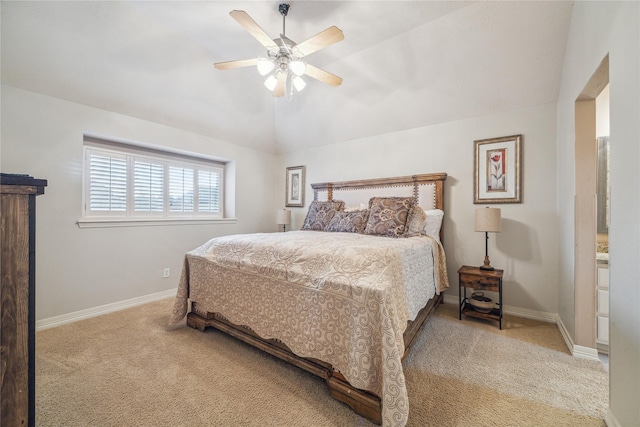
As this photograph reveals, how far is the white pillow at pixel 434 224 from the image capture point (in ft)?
9.96

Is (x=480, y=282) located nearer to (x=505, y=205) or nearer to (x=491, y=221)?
(x=491, y=221)

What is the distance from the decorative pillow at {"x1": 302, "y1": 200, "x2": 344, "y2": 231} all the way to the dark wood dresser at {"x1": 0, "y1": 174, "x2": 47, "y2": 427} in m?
→ 2.82

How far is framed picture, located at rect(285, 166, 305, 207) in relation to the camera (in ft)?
15.6

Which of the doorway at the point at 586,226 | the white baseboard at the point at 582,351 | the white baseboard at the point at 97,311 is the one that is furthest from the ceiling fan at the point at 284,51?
the white baseboard at the point at 582,351

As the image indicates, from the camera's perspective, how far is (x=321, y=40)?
1952 mm

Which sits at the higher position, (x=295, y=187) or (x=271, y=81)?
(x=271, y=81)

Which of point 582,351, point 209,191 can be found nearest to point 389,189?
point 582,351

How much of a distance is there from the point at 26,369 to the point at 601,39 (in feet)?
10.8

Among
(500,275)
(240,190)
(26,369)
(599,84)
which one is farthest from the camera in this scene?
(240,190)

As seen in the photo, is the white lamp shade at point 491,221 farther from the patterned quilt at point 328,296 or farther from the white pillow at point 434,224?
the patterned quilt at point 328,296

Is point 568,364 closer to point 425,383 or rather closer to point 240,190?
point 425,383

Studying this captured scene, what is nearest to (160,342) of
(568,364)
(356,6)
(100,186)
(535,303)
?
Answer: (100,186)

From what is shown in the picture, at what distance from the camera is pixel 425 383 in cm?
169

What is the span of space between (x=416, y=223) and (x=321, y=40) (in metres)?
2.15
